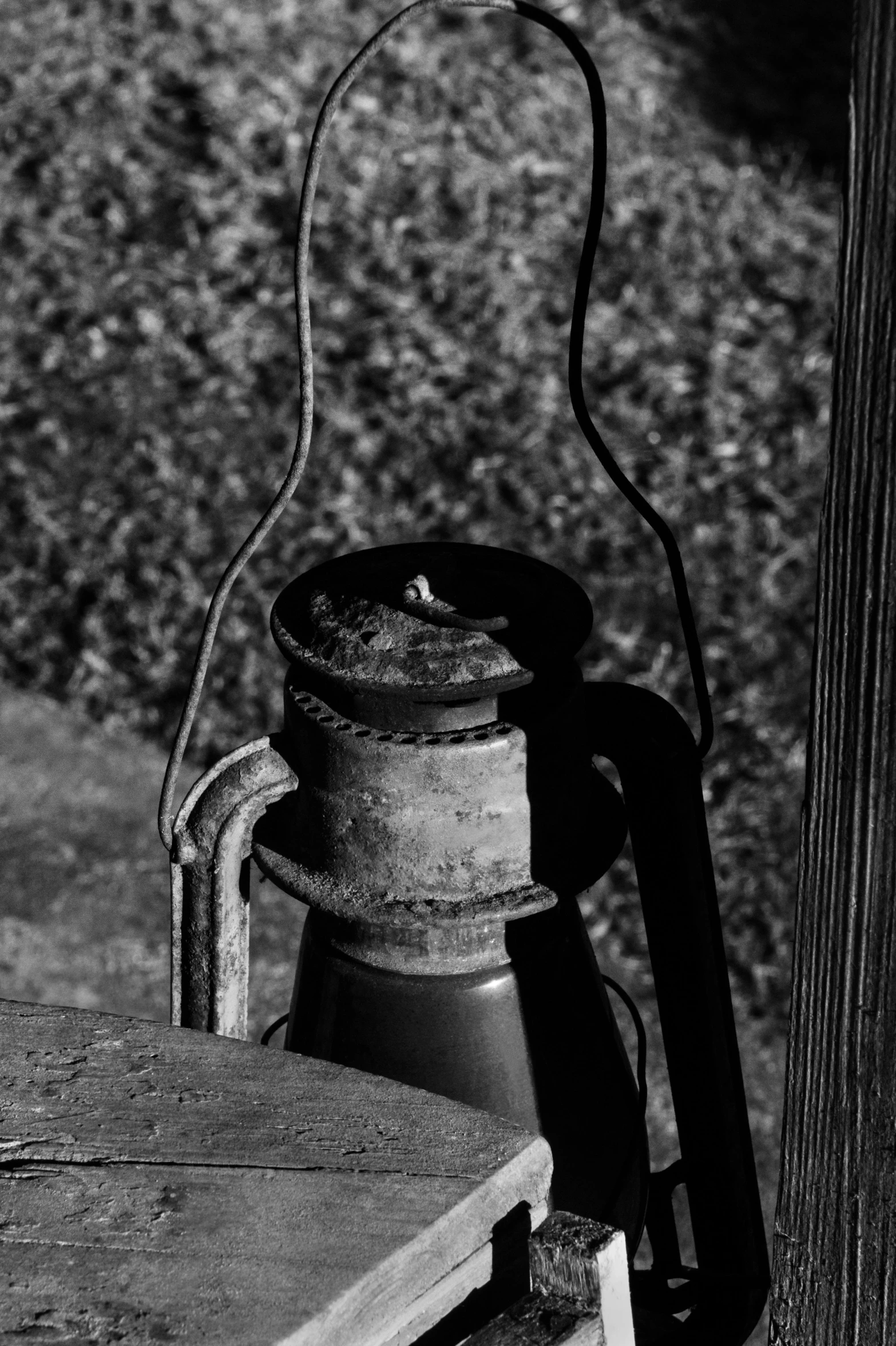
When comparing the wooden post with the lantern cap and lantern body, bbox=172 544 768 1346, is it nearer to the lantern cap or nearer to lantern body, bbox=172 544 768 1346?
lantern body, bbox=172 544 768 1346

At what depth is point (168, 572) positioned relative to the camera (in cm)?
464

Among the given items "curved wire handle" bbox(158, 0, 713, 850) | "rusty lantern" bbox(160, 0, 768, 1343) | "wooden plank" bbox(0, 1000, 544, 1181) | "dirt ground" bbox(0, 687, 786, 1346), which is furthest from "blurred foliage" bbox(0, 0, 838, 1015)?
"wooden plank" bbox(0, 1000, 544, 1181)

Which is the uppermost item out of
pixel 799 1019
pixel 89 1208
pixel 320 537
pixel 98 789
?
pixel 799 1019

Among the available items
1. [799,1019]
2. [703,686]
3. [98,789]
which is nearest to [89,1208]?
[799,1019]

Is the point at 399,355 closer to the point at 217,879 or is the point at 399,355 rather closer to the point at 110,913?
the point at 110,913

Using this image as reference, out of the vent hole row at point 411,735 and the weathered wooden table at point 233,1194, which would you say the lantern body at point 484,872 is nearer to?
the vent hole row at point 411,735

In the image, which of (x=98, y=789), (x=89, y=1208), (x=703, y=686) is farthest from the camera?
(x=98, y=789)

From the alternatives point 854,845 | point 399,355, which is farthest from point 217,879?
point 399,355

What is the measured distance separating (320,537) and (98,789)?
1.28 metres

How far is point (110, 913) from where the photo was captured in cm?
335

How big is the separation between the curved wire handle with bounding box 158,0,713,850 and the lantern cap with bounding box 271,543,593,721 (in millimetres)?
80

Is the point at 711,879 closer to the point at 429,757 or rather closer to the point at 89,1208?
the point at 429,757

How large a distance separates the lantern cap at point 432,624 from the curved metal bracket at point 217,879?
103mm

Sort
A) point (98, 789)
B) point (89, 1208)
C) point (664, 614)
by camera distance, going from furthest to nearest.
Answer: point (664, 614)
point (98, 789)
point (89, 1208)
